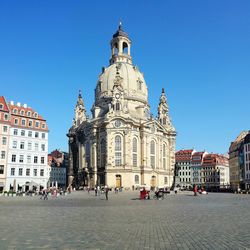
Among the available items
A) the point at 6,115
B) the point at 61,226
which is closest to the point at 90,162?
the point at 6,115

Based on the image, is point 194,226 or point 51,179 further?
point 51,179

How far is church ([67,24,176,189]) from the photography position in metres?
103

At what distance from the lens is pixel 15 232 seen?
1547cm

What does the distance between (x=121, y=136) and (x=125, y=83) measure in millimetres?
21747

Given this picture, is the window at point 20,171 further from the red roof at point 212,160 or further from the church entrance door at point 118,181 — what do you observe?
the red roof at point 212,160

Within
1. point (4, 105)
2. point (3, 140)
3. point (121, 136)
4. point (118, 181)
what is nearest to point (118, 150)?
point (121, 136)

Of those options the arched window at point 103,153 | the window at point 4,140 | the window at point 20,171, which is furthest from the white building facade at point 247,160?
the window at point 4,140

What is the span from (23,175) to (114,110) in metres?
32.5

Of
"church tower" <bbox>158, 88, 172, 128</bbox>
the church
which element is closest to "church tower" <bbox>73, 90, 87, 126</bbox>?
the church

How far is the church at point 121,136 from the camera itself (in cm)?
10275

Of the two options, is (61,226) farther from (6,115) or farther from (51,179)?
(51,179)

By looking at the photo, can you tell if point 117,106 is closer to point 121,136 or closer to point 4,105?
point 121,136

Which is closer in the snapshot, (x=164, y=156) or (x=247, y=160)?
(x=247, y=160)

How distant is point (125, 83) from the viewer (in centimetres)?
11719
